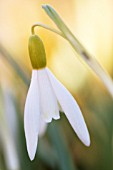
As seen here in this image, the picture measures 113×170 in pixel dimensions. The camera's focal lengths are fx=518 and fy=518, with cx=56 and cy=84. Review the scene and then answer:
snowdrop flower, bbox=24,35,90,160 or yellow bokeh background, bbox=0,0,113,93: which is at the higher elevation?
yellow bokeh background, bbox=0,0,113,93

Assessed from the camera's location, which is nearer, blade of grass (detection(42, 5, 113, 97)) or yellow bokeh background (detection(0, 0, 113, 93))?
blade of grass (detection(42, 5, 113, 97))

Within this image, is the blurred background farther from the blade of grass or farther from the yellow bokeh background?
the blade of grass

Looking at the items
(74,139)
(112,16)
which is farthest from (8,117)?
(112,16)

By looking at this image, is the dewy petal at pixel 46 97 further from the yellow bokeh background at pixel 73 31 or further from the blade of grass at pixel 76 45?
the yellow bokeh background at pixel 73 31

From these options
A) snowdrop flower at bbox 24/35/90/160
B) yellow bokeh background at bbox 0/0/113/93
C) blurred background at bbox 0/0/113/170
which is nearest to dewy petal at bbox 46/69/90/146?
snowdrop flower at bbox 24/35/90/160

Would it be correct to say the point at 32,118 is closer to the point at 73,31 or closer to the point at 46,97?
the point at 46,97

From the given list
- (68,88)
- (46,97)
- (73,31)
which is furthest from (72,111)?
(73,31)

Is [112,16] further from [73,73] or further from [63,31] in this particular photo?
[63,31]

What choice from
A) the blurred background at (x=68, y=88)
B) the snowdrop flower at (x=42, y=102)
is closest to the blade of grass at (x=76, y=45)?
the snowdrop flower at (x=42, y=102)

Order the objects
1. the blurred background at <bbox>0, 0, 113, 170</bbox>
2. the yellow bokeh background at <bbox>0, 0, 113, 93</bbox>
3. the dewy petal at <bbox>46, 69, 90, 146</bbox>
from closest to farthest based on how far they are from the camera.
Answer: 1. the dewy petal at <bbox>46, 69, 90, 146</bbox>
2. the blurred background at <bbox>0, 0, 113, 170</bbox>
3. the yellow bokeh background at <bbox>0, 0, 113, 93</bbox>
